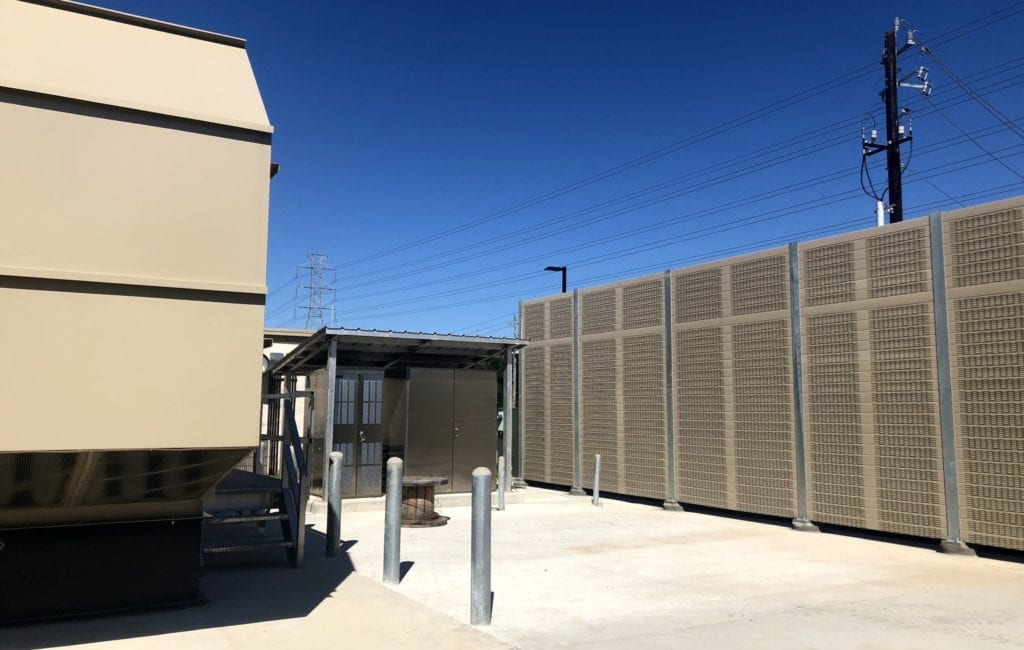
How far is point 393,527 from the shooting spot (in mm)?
8109

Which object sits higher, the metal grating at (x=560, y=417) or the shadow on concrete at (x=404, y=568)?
the metal grating at (x=560, y=417)

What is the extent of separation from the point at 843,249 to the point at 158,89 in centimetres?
987

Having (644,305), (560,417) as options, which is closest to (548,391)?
(560,417)

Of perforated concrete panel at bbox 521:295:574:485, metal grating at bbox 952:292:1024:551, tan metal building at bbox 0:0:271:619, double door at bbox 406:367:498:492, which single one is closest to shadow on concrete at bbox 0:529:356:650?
tan metal building at bbox 0:0:271:619

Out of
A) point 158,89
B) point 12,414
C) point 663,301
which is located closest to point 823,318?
point 663,301

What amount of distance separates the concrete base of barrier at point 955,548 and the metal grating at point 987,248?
3.41m

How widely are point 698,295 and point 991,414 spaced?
543cm

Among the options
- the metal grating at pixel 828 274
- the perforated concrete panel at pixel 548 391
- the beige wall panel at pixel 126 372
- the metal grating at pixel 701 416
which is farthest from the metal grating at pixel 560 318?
the beige wall panel at pixel 126 372

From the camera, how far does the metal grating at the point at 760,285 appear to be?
12555 millimetres

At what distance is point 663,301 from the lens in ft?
48.9

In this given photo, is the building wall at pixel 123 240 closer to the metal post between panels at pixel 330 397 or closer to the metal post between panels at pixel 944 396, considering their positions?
the metal post between panels at pixel 330 397

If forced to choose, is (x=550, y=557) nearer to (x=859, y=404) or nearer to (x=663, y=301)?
(x=859, y=404)

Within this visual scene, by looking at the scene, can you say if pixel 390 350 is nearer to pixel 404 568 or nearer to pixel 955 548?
pixel 404 568

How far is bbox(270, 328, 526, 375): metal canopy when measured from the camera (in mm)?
13946
